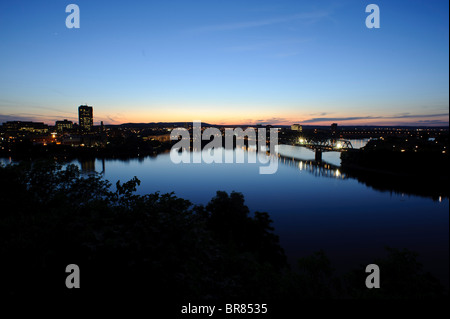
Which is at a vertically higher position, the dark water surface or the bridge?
the bridge

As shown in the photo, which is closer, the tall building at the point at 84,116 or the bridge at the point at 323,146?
the bridge at the point at 323,146

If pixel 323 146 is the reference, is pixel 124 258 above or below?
below

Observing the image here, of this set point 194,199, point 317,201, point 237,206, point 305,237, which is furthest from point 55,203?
point 317,201

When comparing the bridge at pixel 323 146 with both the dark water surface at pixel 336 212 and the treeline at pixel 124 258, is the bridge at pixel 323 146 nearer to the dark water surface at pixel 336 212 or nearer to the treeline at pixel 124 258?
the dark water surface at pixel 336 212

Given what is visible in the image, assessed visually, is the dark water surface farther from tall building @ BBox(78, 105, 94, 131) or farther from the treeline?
tall building @ BBox(78, 105, 94, 131)

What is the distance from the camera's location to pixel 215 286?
2.73 m

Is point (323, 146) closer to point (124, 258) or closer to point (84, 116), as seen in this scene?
point (124, 258)

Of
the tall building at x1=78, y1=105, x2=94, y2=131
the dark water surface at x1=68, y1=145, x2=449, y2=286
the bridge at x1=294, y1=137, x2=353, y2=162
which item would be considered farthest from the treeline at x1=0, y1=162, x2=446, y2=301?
the tall building at x1=78, y1=105, x2=94, y2=131

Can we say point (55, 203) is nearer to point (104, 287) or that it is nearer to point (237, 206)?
point (104, 287)

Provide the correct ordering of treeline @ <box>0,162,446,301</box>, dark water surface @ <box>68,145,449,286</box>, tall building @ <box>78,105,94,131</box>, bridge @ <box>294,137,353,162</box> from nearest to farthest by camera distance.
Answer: treeline @ <box>0,162,446,301</box>
dark water surface @ <box>68,145,449,286</box>
bridge @ <box>294,137,353,162</box>
tall building @ <box>78,105,94,131</box>

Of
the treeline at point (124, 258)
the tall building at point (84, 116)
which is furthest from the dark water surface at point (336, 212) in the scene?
the tall building at point (84, 116)

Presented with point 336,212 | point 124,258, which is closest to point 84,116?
point 336,212

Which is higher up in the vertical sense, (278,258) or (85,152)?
(85,152)
